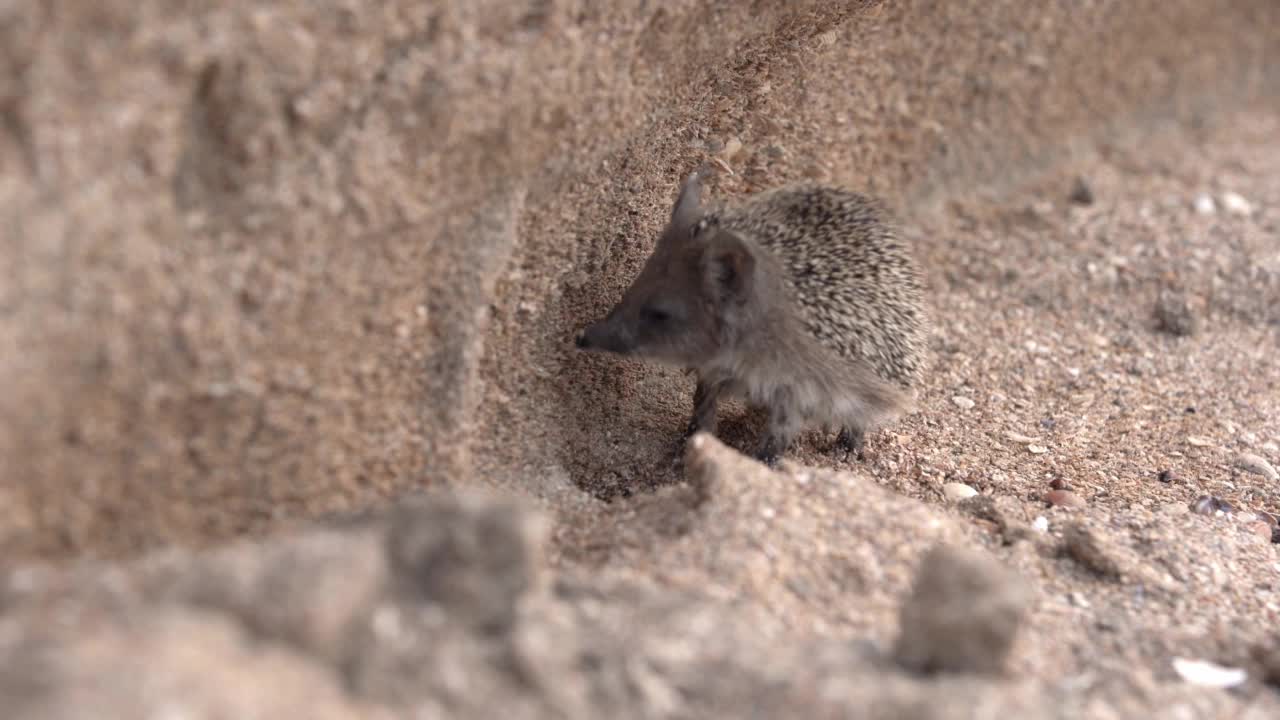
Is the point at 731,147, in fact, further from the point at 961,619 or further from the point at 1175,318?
the point at 961,619

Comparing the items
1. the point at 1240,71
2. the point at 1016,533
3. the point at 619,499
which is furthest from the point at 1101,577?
the point at 1240,71

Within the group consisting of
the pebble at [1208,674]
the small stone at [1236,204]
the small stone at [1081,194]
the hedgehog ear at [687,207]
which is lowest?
the pebble at [1208,674]

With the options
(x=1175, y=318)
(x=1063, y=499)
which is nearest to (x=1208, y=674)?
(x=1063, y=499)

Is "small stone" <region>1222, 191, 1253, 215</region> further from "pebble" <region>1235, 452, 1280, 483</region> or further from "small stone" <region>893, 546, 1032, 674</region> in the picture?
"small stone" <region>893, 546, 1032, 674</region>

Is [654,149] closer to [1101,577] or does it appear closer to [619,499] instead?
[619,499]

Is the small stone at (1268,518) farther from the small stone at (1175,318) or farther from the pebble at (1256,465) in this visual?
the small stone at (1175,318)

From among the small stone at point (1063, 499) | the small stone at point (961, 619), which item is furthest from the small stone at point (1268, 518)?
the small stone at point (961, 619)
